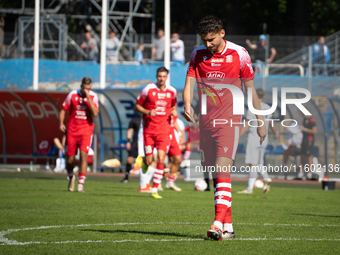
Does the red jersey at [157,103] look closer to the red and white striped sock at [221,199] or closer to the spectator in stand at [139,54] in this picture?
the red and white striped sock at [221,199]

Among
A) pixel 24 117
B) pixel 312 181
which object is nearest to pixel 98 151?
pixel 24 117

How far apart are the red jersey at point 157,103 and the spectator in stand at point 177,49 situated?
1044cm

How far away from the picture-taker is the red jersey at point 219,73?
21.3 feet

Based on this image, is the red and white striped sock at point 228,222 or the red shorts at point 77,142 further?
the red shorts at point 77,142

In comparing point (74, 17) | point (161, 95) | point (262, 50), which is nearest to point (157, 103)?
point (161, 95)

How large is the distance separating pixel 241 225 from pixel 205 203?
313cm

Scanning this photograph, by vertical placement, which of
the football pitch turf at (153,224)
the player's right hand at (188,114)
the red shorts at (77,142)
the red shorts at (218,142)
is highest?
the player's right hand at (188,114)

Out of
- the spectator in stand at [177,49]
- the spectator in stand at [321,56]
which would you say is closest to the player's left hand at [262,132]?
the spectator in stand at [321,56]

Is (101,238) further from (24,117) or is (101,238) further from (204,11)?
(204,11)

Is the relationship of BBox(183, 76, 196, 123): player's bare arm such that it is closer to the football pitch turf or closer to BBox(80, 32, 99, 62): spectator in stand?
the football pitch turf

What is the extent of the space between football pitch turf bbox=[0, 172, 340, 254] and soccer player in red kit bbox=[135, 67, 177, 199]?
0.89 metres

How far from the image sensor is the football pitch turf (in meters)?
5.65

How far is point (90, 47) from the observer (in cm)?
2328

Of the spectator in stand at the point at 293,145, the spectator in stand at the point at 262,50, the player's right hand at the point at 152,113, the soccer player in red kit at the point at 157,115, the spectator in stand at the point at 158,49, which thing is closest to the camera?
the player's right hand at the point at 152,113
